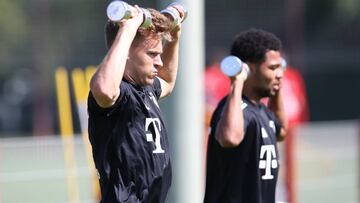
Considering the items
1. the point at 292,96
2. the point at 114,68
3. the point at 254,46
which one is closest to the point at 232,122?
the point at 254,46

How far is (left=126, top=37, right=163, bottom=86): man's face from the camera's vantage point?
4.32 m

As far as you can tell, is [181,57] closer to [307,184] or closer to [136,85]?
[136,85]

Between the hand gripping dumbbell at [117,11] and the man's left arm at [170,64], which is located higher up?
the hand gripping dumbbell at [117,11]

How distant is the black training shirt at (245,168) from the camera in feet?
17.3

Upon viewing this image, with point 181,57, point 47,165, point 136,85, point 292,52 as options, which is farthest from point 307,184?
point 136,85

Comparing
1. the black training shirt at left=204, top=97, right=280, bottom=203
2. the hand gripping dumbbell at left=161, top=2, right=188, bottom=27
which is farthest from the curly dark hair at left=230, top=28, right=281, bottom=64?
the hand gripping dumbbell at left=161, top=2, right=188, bottom=27

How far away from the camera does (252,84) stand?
5.58 m

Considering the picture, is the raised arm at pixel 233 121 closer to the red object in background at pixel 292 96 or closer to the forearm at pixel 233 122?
the forearm at pixel 233 122

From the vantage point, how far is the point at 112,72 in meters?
4.04

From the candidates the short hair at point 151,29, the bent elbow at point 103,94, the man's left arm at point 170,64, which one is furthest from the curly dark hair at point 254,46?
the bent elbow at point 103,94

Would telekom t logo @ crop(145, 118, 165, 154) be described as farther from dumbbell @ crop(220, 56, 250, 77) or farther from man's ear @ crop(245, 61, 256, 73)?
man's ear @ crop(245, 61, 256, 73)

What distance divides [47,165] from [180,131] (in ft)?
20.7

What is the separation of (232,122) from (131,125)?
98 centimetres

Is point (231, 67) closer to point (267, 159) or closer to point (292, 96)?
point (267, 159)
